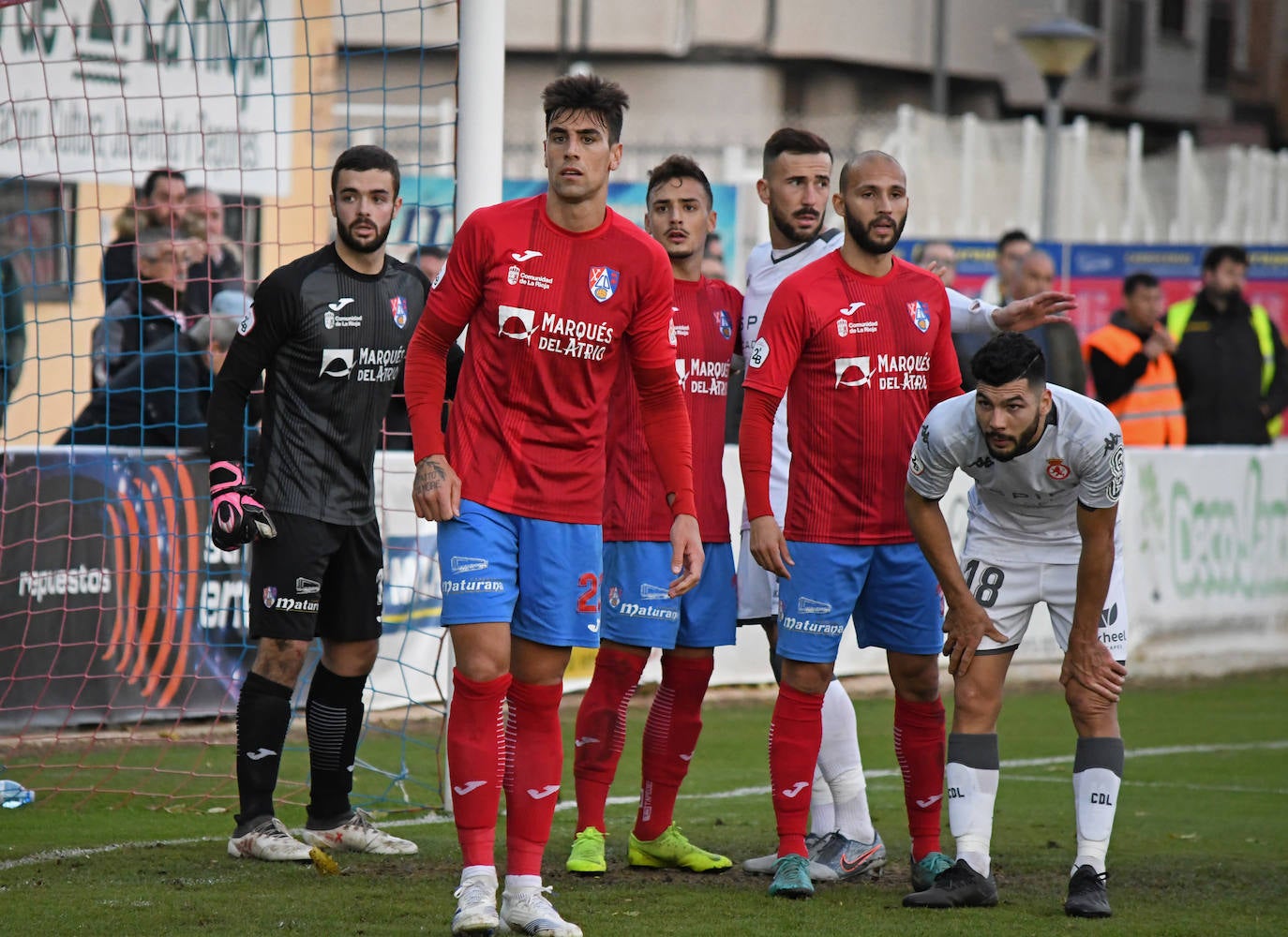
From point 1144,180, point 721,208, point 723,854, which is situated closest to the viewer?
point 723,854

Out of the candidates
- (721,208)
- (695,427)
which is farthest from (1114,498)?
(721,208)

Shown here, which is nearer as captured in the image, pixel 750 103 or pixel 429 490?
pixel 429 490

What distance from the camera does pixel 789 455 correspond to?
22.3ft

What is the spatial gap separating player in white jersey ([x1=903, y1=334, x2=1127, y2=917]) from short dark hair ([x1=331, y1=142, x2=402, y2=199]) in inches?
83.6

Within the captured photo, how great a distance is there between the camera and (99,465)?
9391mm

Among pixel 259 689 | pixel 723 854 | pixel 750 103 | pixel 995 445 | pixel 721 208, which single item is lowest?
pixel 723 854

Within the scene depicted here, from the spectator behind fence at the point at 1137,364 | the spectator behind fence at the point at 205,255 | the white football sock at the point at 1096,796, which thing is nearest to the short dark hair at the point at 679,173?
the white football sock at the point at 1096,796

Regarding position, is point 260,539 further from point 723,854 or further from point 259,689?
point 723,854

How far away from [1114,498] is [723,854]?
207 centimetres

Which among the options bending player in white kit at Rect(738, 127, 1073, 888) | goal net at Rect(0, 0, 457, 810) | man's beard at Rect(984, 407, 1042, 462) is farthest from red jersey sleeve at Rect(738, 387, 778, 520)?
goal net at Rect(0, 0, 457, 810)

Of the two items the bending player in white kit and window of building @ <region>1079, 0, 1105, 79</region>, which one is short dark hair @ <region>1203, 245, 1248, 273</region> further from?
window of building @ <region>1079, 0, 1105, 79</region>

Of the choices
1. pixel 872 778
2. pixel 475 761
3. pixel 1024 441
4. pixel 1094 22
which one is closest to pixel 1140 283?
pixel 872 778

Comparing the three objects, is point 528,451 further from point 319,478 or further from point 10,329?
point 10,329

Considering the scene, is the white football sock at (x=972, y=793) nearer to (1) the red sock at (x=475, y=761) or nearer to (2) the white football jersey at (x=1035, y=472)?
(2) the white football jersey at (x=1035, y=472)
